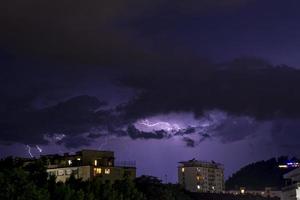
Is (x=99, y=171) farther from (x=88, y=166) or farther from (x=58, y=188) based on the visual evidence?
(x=58, y=188)

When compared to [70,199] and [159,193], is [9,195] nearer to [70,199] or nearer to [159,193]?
[70,199]

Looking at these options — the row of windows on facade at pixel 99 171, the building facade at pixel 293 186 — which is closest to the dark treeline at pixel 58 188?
the building facade at pixel 293 186

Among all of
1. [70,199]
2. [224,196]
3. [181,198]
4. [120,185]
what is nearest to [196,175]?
[224,196]

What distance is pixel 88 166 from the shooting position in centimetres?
11062

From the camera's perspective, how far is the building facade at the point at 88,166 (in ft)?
362

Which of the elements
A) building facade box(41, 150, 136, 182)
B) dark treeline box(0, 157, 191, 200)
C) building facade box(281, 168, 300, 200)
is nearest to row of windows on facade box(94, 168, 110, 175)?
building facade box(41, 150, 136, 182)

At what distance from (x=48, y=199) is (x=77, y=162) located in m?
60.2

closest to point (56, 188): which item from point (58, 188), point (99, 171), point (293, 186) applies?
point (58, 188)

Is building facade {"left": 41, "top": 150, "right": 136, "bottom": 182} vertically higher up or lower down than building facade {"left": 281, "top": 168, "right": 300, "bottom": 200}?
higher up

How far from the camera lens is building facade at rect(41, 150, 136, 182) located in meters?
110

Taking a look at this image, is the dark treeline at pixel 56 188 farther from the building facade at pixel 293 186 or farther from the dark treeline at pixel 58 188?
the building facade at pixel 293 186

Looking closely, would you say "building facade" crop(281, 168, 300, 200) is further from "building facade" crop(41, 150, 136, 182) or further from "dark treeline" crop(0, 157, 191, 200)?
"building facade" crop(41, 150, 136, 182)

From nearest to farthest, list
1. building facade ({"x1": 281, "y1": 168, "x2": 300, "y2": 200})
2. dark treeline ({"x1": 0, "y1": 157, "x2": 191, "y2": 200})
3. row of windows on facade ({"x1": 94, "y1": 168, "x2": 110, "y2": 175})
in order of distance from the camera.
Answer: dark treeline ({"x1": 0, "y1": 157, "x2": 191, "y2": 200}) < building facade ({"x1": 281, "y1": 168, "x2": 300, "y2": 200}) < row of windows on facade ({"x1": 94, "y1": 168, "x2": 110, "y2": 175})

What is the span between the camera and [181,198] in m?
91.6
